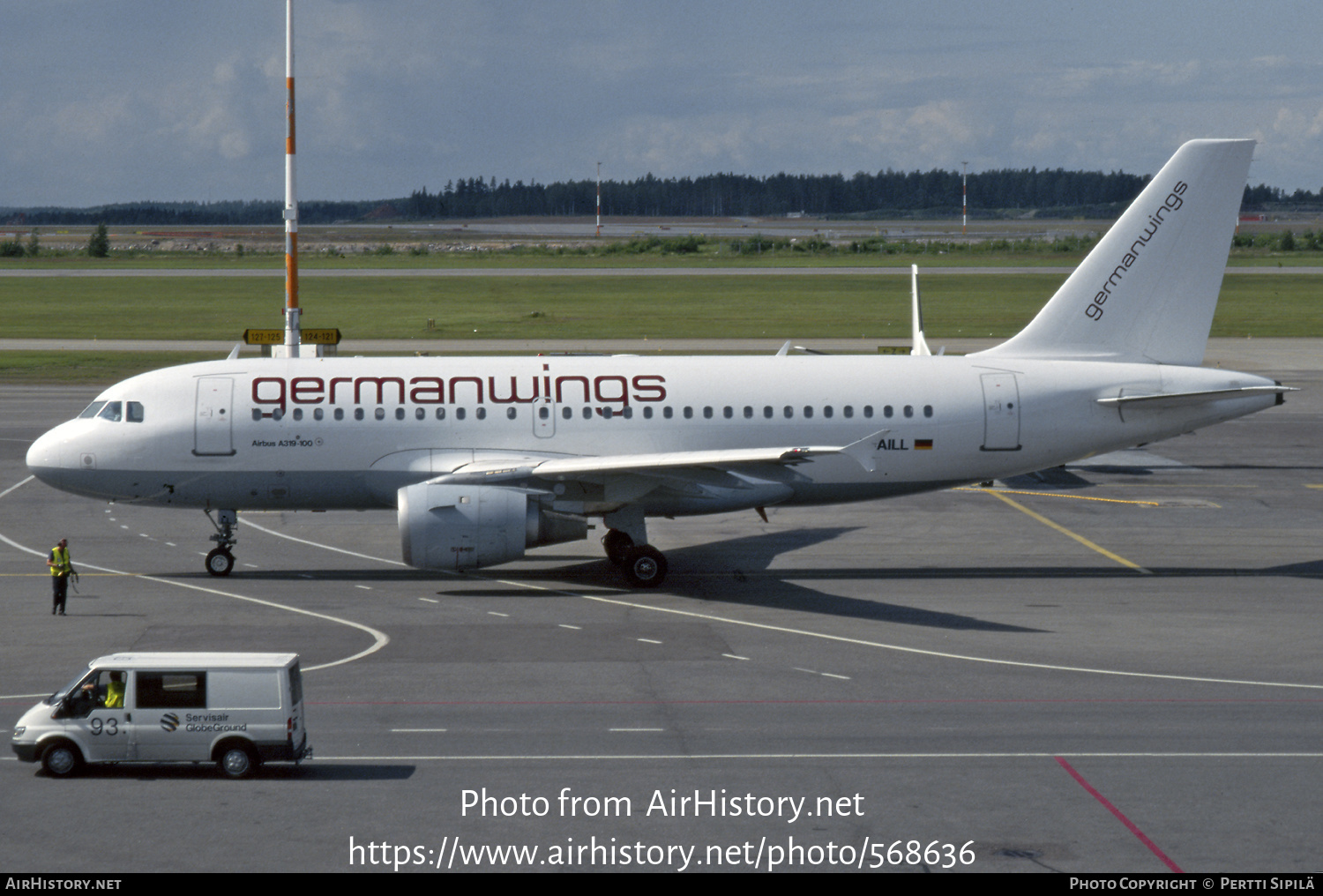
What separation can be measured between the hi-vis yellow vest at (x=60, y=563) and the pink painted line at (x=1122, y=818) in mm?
20598

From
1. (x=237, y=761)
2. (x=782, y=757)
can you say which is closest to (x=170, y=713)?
(x=237, y=761)

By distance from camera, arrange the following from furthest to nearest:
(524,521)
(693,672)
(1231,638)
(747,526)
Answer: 1. (747,526)
2. (524,521)
3. (1231,638)
4. (693,672)

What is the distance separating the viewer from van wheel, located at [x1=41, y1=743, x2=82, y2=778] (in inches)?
776

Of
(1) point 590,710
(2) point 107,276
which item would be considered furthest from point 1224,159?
(2) point 107,276

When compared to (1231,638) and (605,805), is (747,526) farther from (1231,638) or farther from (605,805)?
(605,805)

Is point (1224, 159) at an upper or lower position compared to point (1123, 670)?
upper

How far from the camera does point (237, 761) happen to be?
19.7 metres

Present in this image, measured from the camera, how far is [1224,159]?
35844 mm

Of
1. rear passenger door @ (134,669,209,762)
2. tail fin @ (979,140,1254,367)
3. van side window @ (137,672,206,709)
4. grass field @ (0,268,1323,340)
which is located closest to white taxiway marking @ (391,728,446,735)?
rear passenger door @ (134,669,209,762)

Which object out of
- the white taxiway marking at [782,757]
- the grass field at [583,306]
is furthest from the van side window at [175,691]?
the grass field at [583,306]

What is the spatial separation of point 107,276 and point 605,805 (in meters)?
147

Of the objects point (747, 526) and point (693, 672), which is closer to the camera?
point (693, 672)

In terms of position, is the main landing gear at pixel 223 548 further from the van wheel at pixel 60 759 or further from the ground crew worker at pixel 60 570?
the van wheel at pixel 60 759

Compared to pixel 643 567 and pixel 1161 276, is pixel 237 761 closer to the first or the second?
pixel 643 567
